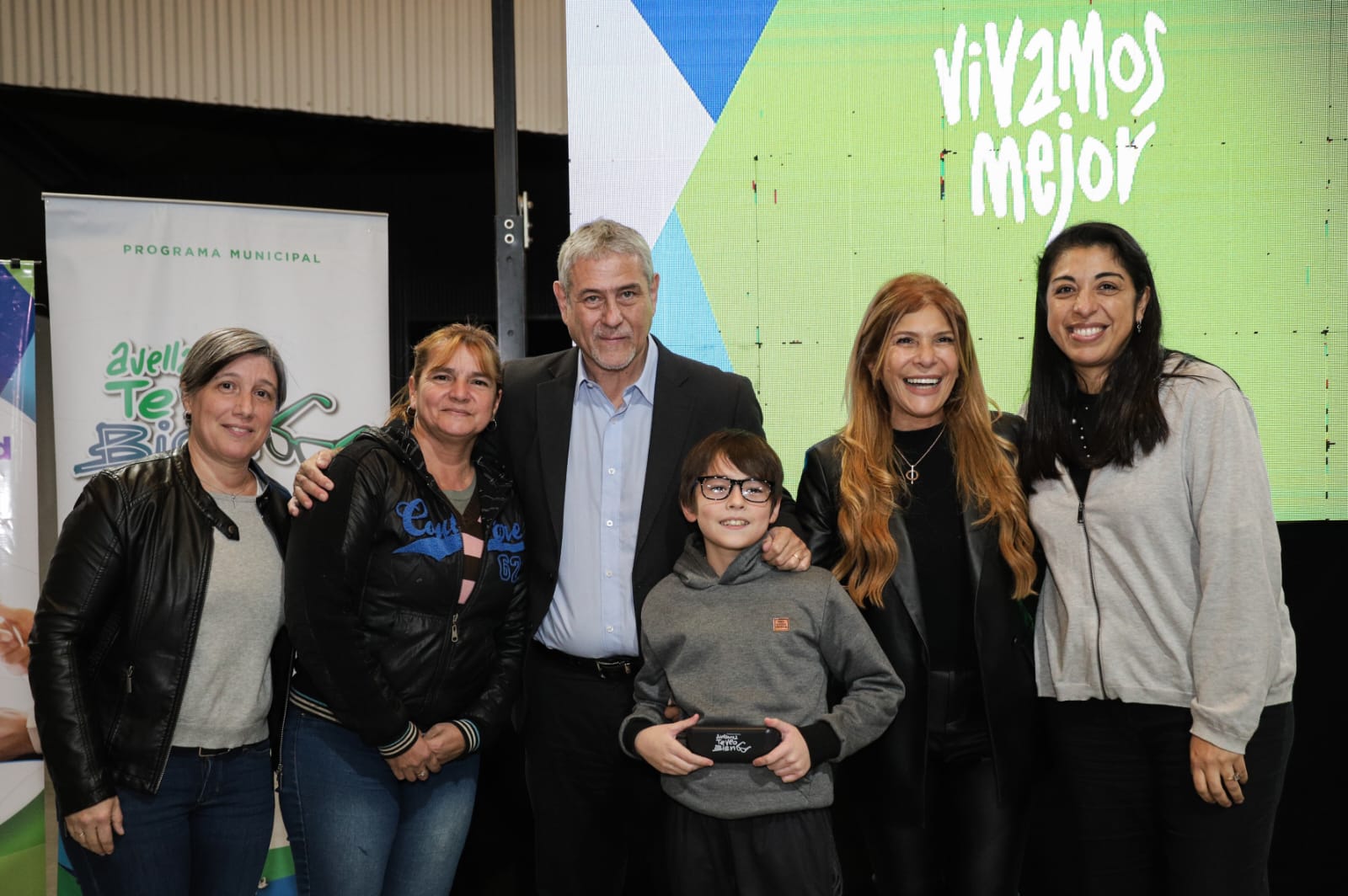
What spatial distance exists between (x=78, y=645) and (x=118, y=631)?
75 mm

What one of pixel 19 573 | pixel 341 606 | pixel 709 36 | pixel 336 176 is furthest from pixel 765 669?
pixel 336 176

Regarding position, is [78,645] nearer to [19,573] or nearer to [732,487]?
[732,487]

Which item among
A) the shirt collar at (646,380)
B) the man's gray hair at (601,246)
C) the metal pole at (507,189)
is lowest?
the shirt collar at (646,380)

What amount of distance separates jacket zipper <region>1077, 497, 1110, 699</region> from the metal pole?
1.99 metres

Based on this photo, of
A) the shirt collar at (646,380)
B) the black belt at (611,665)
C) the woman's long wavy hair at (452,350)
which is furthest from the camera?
the shirt collar at (646,380)

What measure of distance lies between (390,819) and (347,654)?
1.32ft

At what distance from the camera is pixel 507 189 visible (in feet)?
11.2

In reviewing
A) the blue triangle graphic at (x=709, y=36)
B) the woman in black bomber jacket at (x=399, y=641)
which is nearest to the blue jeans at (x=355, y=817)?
the woman in black bomber jacket at (x=399, y=641)

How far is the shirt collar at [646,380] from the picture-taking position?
246 centimetres

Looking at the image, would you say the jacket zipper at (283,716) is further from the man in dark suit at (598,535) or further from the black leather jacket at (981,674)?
the black leather jacket at (981,674)

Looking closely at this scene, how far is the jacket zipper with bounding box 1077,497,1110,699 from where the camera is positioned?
195 centimetres

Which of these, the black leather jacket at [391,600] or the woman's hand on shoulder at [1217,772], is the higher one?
the black leather jacket at [391,600]

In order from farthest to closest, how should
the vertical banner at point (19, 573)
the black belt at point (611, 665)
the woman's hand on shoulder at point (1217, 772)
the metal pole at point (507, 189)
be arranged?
the metal pole at point (507, 189)
the vertical banner at point (19, 573)
the black belt at point (611, 665)
the woman's hand on shoulder at point (1217, 772)

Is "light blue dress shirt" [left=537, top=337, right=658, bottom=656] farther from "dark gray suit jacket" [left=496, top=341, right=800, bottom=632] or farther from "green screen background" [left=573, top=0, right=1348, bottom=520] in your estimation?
"green screen background" [left=573, top=0, right=1348, bottom=520]
